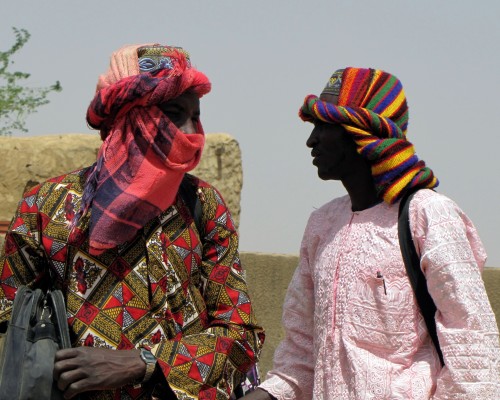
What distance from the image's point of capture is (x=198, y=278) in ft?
13.1

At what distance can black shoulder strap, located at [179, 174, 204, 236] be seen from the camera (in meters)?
4.03

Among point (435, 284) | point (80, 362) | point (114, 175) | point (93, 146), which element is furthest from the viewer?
point (93, 146)

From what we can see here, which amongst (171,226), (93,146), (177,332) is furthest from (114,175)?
(93,146)

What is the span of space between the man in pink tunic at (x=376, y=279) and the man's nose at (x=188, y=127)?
0.39 metres

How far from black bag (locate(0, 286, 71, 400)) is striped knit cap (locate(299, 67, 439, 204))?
3.41ft

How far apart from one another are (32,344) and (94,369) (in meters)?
0.21

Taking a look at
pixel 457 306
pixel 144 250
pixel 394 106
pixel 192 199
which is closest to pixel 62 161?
pixel 192 199

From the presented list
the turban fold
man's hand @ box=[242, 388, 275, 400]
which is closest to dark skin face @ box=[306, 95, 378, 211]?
the turban fold

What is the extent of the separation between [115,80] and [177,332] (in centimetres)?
87

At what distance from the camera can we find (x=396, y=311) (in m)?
3.51

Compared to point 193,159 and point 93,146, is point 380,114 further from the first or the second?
point 93,146

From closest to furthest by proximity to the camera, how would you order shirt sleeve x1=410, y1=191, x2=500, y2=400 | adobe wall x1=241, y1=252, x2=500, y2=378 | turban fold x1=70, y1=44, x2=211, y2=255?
shirt sleeve x1=410, y1=191, x2=500, y2=400
turban fold x1=70, y1=44, x2=211, y2=255
adobe wall x1=241, y1=252, x2=500, y2=378

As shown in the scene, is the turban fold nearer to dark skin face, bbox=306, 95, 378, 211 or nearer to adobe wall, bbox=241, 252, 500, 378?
dark skin face, bbox=306, 95, 378, 211

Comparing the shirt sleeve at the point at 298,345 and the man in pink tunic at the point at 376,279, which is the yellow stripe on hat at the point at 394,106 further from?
the shirt sleeve at the point at 298,345
